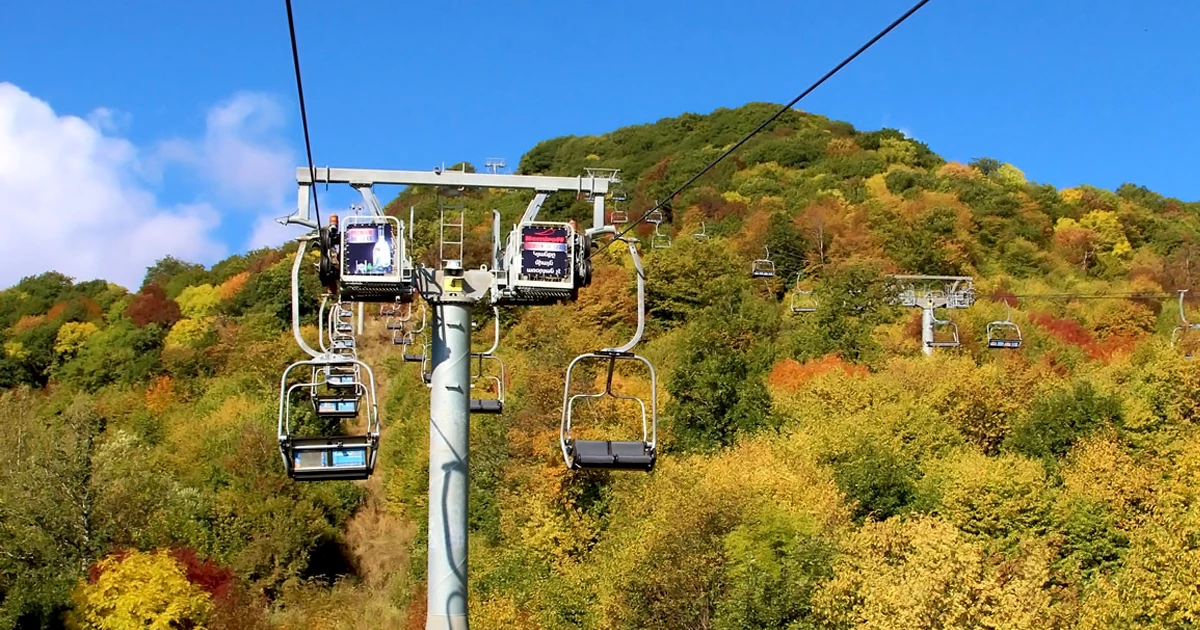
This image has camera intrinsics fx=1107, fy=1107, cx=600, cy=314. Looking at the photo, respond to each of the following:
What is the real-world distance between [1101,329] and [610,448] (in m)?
48.7

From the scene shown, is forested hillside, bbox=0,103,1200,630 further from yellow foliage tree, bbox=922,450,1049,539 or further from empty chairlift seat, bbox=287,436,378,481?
empty chairlift seat, bbox=287,436,378,481

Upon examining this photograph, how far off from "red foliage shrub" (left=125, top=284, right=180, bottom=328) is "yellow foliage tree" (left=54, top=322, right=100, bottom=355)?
2639 mm

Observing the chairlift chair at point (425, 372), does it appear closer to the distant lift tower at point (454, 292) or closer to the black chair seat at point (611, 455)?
the distant lift tower at point (454, 292)

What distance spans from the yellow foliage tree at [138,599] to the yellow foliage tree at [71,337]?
4495 centimetres

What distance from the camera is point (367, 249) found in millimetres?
8453

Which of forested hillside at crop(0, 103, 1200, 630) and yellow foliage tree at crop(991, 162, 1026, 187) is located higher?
yellow foliage tree at crop(991, 162, 1026, 187)

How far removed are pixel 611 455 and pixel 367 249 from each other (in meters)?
2.50

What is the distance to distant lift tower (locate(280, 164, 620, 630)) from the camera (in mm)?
8188

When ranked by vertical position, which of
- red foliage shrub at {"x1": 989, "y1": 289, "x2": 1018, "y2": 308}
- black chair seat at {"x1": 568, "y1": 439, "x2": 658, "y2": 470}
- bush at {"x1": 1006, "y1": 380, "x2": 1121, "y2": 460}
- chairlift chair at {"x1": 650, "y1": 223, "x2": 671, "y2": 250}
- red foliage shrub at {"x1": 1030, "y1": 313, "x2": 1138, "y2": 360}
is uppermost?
chairlift chair at {"x1": 650, "y1": 223, "x2": 671, "y2": 250}

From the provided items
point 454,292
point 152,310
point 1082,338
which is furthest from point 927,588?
point 152,310

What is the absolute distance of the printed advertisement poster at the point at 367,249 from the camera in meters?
8.41

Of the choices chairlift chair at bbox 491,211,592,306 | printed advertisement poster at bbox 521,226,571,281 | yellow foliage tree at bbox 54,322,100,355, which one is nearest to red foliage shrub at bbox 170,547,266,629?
chairlift chair at bbox 491,211,592,306

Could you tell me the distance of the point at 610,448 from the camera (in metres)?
8.99

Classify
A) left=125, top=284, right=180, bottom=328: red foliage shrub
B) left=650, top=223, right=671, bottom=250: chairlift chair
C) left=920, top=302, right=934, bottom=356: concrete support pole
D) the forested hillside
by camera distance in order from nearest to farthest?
the forested hillside, left=920, top=302, right=934, bottom=356: concrete support pole, left=650, top=223, right=671, bottom=250: chairlift chair, left=125, top=284, right=180, bottom=328: red foliage shrub
